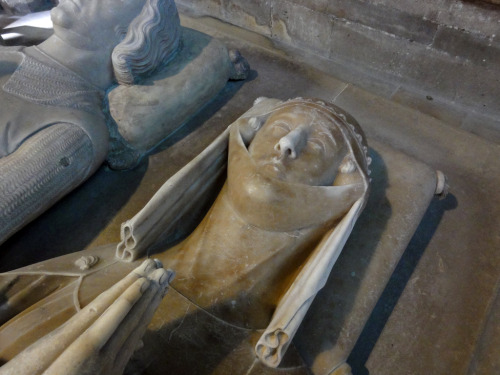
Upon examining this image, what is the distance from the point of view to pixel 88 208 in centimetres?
277

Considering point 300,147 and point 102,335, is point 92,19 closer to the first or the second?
point 300,147

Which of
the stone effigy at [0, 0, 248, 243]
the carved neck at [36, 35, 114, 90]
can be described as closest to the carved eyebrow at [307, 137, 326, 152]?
the stone effigy at [0, 0, 248, 243]

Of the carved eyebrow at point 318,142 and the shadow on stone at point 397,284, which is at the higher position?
the carved eyebrow at point 318,142

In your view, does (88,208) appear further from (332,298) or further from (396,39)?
(396,39)

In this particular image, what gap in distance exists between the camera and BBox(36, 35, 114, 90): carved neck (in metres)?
2.72

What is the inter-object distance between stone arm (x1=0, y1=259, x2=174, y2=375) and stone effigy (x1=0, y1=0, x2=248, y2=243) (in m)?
1.51

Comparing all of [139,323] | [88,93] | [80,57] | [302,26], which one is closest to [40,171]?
[88,93]

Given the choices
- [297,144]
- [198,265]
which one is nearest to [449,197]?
[297,144]

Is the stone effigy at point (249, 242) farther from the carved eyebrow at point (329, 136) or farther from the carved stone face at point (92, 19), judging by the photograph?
the carved stone face at point (92, 19)

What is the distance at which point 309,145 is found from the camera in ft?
6.17

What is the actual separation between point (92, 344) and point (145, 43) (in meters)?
2.36

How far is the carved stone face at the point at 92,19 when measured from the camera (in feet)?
8.62

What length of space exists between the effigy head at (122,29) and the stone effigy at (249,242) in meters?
1.27

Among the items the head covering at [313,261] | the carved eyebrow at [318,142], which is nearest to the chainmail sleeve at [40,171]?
the head covering at [313,261]
